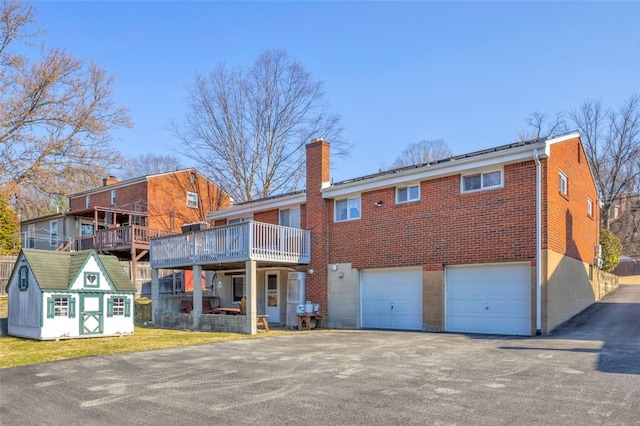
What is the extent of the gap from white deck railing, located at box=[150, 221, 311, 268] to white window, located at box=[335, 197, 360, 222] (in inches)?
52.3

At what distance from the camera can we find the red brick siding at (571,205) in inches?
531

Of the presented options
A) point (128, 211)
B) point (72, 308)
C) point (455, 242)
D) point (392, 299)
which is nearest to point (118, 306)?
point (72, 308)

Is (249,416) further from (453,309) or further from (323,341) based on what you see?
(453,309)

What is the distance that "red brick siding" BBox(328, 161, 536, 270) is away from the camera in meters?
13.3

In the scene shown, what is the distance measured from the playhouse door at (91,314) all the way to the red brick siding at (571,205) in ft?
41.7

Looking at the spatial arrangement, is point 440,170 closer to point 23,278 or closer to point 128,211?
point 23,278

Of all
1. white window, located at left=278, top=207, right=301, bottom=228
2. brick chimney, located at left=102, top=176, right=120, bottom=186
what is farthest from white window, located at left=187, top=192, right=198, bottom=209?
white window, located at left=278, top=207, right=301, bottom=228

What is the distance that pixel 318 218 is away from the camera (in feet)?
58.9

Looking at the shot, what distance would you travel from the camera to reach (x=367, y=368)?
838 cm

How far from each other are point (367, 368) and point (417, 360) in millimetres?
1167

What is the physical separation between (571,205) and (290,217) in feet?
32.8

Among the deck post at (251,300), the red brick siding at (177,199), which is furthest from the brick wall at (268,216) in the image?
the red brick siding at (177,199)

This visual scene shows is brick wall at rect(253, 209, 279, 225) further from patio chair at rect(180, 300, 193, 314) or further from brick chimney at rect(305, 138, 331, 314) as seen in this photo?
patio chair at rect(180, 300, 193, 314)

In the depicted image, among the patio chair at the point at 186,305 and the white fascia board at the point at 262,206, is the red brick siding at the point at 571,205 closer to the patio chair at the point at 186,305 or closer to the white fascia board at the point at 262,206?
the white fascia board at the point at 262,206
